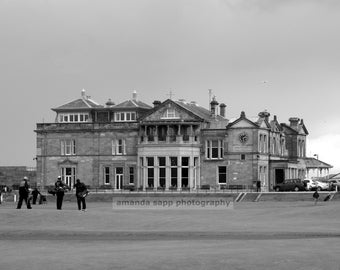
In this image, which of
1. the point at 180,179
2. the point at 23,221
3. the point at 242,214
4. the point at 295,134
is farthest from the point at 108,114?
the point at 23,221

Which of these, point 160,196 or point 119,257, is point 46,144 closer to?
point 160,196

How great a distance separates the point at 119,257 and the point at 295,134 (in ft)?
307

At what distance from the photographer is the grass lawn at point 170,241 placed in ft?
84.0

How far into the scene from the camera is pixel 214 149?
10844cm

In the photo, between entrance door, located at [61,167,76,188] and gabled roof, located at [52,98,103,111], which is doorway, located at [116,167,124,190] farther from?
gabled roof, located at [52,98,103,111]

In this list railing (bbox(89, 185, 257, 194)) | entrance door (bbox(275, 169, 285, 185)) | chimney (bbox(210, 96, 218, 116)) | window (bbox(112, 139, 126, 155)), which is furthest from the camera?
chimney (bbox(210, 96, 218, 116))

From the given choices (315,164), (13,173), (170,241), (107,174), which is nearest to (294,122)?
(315,164)

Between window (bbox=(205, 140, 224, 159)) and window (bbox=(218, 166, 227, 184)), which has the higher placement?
window (bbox=(205, 140, 224, 159))

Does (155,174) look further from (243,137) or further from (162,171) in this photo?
(243,137)

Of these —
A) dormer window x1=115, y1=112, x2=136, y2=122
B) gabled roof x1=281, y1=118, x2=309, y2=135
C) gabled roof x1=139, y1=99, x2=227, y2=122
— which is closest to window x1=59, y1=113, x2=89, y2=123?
dormer window x1=115, y1=112, x2=136, y2=122

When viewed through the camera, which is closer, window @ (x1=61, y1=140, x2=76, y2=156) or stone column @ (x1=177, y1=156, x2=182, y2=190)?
stone column @ (x1=177, y1=156, x2=182, y2=190)

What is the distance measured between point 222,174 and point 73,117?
67.8ft

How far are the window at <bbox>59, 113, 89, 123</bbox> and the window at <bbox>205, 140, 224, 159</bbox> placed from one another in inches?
646

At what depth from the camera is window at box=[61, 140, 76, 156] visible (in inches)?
4432
